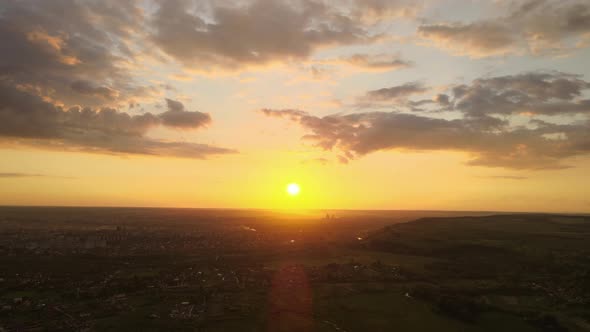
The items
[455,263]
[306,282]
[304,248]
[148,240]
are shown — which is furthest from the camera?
[148,240]

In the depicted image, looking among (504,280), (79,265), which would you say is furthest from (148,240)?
(504,280)

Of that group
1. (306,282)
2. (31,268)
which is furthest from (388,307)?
(31,268)

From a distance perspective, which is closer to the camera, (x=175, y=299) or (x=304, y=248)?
(x=175, y=299)

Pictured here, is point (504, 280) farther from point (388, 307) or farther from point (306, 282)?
point (306, 282)

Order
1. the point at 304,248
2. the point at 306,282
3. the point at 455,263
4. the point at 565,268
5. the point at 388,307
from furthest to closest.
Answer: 1. the point at 304,248
2. the point at 455,263
3. the point at 565,268
4. the point at 306,282
5. the point at 388,307

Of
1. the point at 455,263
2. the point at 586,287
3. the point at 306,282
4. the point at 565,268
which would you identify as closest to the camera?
the point at 586,287

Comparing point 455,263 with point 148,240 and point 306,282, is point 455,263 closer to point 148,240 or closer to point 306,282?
point 306,282

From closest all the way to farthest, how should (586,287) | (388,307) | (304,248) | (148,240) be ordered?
(388,307) → (586,287) → (304,248) → (148,240)
